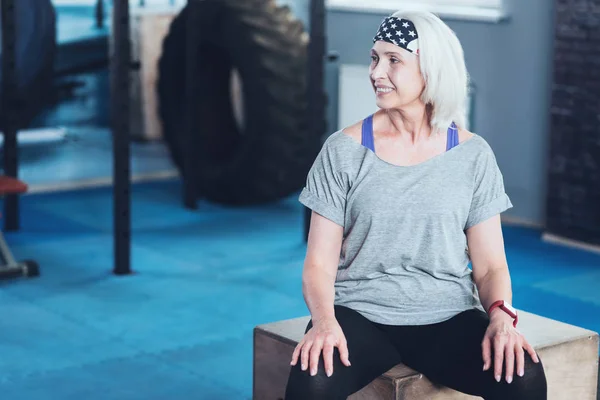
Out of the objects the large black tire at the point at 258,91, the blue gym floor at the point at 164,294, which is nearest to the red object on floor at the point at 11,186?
the blue gym floor at the point at 164,294

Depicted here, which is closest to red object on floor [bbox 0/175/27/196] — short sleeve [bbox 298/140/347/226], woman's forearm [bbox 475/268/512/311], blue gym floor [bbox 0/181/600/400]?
blue gym floor [bbox 0/181/600/400]

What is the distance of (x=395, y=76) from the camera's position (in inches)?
90.0

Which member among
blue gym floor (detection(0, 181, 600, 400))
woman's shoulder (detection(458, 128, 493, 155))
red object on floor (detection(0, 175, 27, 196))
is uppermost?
woman's shoulder (detection(458, 128, 493, 155))

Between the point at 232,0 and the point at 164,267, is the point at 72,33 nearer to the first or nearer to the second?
the point at 232,0

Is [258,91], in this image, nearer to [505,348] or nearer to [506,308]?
Result: [506,308]

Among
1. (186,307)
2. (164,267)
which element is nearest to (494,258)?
(186,307)

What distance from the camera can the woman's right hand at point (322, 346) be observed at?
6.91 feet

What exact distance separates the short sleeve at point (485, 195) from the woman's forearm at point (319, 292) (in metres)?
0.34

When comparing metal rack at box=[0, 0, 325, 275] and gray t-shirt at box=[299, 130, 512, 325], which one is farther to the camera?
metal rack at box=[0, 0, 325, 275]

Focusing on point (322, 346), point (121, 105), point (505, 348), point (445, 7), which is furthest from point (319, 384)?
point (445, 7)

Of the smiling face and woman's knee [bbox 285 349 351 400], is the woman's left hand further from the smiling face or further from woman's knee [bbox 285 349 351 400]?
the smiling face

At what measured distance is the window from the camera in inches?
234

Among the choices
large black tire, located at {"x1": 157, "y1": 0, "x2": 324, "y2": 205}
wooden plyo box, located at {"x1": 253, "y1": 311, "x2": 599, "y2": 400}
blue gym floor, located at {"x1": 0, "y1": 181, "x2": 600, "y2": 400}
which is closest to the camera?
wooden plyo box, located at {"x1": 253, "y1": 311, "x2": 599, "y2": 400}

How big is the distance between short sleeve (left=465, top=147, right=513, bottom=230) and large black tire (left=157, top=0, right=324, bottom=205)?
3.41m
